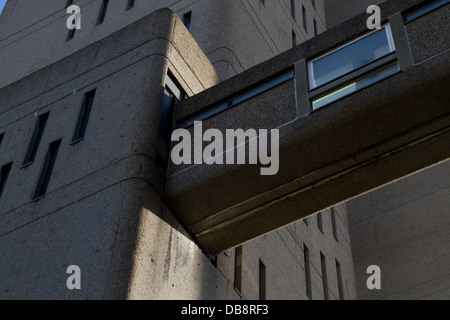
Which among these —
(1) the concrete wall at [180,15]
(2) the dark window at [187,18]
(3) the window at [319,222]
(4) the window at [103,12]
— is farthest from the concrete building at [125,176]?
(4) the window at [103,12]

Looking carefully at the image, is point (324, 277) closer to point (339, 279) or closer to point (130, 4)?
point (339, 279)

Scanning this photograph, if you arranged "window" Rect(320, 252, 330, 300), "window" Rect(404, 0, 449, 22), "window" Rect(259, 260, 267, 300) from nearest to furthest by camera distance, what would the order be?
"window" Rect(404, 0, 449, 22), "window" Rect(259, 260, 267, 300), "window" Rect(320, 252, 330, 300)

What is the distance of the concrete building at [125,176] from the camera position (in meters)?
10.2

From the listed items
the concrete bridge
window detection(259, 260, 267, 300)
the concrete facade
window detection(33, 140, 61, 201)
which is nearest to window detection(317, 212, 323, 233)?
the concrete facade

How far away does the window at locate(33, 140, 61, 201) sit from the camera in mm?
12008

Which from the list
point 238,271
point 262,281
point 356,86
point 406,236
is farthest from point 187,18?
point 406,236

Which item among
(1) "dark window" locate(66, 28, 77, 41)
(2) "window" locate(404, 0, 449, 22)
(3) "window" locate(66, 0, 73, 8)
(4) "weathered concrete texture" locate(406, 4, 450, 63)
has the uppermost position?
(3) "window" locate(66, 0, 73, 8)

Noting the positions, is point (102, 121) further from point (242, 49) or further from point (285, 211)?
point (242, 49)

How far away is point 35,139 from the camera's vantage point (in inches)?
525

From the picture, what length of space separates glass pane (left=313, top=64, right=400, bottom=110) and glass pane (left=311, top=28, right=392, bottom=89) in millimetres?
314

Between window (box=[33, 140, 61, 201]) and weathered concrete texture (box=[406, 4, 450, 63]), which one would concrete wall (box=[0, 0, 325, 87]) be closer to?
window (box=[33, 140, 61, 201])

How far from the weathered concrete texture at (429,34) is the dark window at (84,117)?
5928 millimetres

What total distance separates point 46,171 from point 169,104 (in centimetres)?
255

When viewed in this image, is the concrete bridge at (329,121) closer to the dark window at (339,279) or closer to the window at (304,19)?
the dark window at (339,279)
